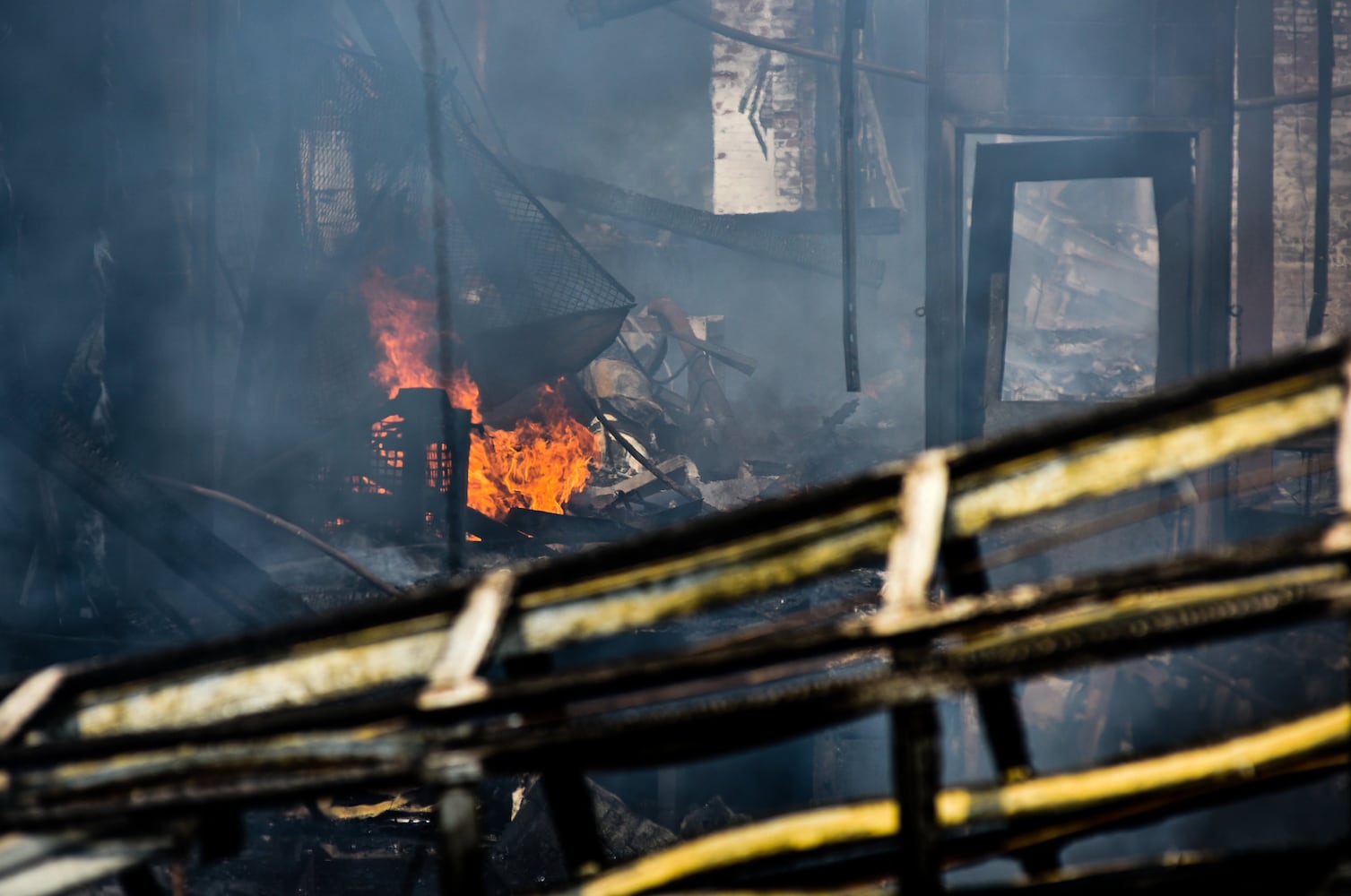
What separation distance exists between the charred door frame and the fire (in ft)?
12.6

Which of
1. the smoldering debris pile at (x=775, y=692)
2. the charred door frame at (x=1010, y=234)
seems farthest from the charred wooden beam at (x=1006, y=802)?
the charred door frame at (x=1010, y=234)

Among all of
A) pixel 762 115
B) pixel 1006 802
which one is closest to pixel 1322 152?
pixel 1006 802

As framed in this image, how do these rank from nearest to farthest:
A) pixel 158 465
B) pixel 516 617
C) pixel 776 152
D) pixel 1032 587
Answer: pixel 1032 587, pixel 516 617, pixel 158 465, pixel 776 152

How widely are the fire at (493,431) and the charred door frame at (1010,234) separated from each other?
12.6 ft

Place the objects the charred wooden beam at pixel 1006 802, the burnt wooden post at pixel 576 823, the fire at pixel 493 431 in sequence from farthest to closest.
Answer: the fire at pixel 493 431, the burnt wooden post at pixel 576 823, the charred wooden beam at pixel 1006 802

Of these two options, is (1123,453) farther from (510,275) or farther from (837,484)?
(510,275)

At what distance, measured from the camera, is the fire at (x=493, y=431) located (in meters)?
9.01

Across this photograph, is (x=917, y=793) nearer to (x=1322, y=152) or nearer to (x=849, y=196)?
(x=849, y=196)

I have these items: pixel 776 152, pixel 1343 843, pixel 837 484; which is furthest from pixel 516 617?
pixel 776 152

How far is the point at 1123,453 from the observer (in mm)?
1767

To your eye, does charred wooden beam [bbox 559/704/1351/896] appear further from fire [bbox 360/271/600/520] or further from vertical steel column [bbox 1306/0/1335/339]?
vertical steel column [bbox 1306/0/1335/339]

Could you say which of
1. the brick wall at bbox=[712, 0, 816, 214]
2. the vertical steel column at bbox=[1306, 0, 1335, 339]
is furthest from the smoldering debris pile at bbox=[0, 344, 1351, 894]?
the brick wall at bbox=[712, 0, 816, 214]

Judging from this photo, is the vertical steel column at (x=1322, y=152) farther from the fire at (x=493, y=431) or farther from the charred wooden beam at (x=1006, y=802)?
the charred wooden beam at (x=1006, y=802)

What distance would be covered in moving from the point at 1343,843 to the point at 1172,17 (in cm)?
689
